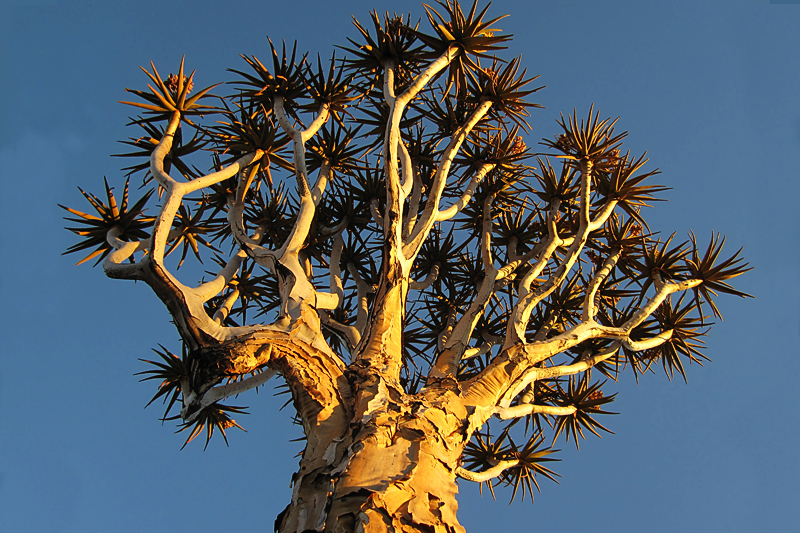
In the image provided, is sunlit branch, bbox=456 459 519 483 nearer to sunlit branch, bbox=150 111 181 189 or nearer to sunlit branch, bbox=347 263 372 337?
sunlit branch, bbox=347 263 372 337

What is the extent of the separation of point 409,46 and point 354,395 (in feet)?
12.5

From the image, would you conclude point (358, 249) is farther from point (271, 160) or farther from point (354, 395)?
point (354, 395)

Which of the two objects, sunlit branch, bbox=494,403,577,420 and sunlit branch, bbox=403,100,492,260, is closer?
sunlit branch, bbox=494,403,577,420

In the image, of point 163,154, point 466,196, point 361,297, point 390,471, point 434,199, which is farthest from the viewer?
point 361,297

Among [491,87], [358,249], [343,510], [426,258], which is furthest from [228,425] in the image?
[491,87]

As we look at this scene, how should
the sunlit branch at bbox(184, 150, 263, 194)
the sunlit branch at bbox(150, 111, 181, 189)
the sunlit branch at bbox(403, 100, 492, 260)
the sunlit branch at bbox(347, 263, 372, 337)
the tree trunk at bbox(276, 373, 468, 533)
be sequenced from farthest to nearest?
the sunlit branch at bbox(347, 263, 372, 337) < the sunlit branch at bbox(403, 100, 492, 260) < the sunlit branch at bbox(184, 150, 263, 194) < the sunlit branch at bbox(150, 111, 181, 189) < the tree trunk at bbox(276, 373, 468, 533)

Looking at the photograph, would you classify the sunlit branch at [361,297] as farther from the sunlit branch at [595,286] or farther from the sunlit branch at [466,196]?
the sunlit branch at [595,286]

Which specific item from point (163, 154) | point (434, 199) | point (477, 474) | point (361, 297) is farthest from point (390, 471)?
point (361, 297)

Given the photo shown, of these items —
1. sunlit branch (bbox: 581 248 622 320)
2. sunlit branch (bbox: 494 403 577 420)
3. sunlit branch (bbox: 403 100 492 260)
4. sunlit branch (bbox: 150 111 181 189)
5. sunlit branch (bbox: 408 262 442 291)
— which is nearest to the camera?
sunlit branch (bbox: 150 111 181 189)

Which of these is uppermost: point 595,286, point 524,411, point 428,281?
point 428,281

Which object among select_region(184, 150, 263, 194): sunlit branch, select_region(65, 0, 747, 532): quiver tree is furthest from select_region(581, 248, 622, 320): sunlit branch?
select_region(184, 150, 263, 194): sunlit branch

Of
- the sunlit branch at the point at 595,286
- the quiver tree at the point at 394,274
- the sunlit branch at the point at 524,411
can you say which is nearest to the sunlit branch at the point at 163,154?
the quiver tree at the point at 394,274

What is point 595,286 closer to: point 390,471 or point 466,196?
point 466,196

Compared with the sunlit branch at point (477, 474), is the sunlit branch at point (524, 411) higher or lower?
higher
